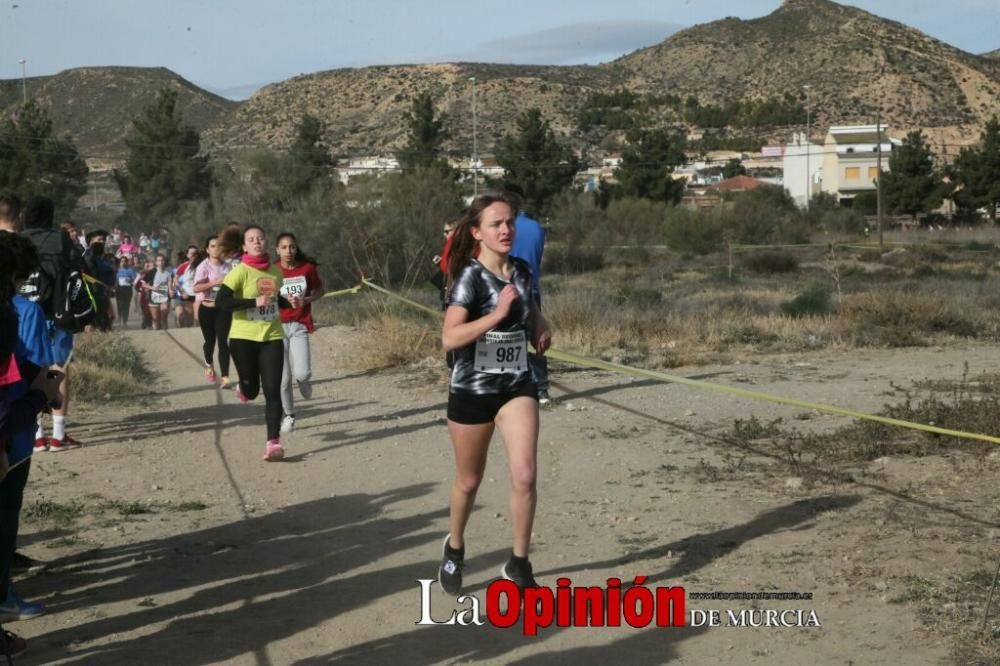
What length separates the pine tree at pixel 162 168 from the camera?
63844 millimetres

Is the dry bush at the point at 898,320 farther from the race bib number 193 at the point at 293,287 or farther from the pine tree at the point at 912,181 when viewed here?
the pine tree at the point at 912,181

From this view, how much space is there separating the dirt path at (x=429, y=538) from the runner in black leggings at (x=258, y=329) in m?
0.47

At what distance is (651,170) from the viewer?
71438mm

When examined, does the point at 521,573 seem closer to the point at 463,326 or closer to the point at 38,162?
the point at 463,326

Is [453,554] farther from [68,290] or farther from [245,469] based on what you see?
A: [68,290]

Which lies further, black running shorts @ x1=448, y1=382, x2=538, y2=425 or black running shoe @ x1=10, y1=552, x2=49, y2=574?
black running shoe @ x1=10, y1=552, x2=49, y2=574

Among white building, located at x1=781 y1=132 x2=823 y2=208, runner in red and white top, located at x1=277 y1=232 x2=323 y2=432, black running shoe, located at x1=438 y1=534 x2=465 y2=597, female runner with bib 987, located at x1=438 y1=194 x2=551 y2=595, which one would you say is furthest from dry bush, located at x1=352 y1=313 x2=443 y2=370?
white building, located at x1=781 y1=132 x2=823 y2=208

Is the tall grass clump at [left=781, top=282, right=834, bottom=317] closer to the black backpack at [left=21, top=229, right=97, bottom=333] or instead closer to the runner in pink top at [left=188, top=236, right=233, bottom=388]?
the runner in pink top at [left=188, top=236, right=233, bottom=388]

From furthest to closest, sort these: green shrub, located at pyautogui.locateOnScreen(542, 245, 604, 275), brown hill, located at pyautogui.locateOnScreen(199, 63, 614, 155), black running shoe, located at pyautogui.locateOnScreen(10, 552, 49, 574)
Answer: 1. brown hill, located at pyautogui.locateOnScreen(199, 63, 614, 155)
2. green shrub, located at pyautogui.locateOnScreen(542, 245, 604, 275)
3. black running shoe, located at pyautogui.locateOnScreen(10, 552, 49, 574)

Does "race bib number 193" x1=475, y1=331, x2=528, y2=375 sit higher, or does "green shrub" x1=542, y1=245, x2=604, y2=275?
"race bib number 193" x1=475, y1=331, x2=528, y2=375

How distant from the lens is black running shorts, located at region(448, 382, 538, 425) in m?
5.97

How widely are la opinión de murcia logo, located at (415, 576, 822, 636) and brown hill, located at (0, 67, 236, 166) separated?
339 feet

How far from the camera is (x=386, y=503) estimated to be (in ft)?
27.7

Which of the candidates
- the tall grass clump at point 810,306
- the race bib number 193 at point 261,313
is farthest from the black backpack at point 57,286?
the tall grass clump at point 810,306
